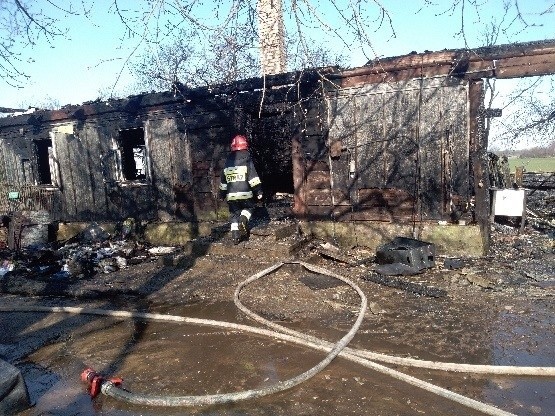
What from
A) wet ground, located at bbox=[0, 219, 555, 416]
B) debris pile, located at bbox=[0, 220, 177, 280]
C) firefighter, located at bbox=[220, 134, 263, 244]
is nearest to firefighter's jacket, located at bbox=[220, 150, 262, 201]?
firefighter, located at bbox=[220, 134, 263, 244]

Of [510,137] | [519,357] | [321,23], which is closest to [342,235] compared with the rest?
[519,357]

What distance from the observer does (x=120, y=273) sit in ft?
26.5

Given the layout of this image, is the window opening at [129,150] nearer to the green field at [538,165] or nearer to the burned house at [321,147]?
the burned house at [321,147]

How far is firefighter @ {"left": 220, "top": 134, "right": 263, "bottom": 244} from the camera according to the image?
804cm

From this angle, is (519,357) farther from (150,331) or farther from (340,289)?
(150,331)

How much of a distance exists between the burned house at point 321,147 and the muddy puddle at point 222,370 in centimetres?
329

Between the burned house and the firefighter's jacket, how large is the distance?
155 centimetres

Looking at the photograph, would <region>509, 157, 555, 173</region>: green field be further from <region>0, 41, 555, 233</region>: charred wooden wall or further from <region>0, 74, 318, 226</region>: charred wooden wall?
<region>0, 74, 318, 226</region>: charred wooden wall

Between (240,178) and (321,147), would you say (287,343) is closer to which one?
(240,178)

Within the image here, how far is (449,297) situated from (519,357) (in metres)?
1.86

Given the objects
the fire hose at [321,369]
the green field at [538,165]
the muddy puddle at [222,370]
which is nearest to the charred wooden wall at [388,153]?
the muddy puddle at [222,370]

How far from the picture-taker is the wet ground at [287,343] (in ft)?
11.1

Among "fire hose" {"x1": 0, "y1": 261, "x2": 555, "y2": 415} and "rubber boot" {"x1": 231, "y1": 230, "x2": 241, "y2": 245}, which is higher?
Answer: "rubber boot" {"x1": 231, "y1": 230, "x2": 241, "y2": 245}

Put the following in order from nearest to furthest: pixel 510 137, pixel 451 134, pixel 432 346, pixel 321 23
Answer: pixel 321 23
pixel 432 346
pixel 451 134
pixel 510 137
